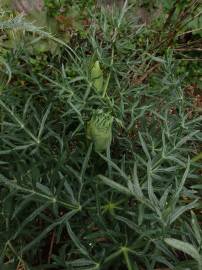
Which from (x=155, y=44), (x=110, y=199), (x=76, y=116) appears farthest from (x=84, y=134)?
(x=155, y=44)

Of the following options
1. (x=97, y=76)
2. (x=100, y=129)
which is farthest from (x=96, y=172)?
(x=97, y=76)

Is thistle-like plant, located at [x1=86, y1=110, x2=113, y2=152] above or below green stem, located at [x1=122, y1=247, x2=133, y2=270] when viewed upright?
above

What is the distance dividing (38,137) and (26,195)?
0.63ft

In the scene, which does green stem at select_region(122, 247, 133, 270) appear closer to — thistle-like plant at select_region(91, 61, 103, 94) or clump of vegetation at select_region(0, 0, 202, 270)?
clump of vegetation at select_region(0, 0, 202, 270)

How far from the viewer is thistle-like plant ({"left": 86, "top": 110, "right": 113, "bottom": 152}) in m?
1.16

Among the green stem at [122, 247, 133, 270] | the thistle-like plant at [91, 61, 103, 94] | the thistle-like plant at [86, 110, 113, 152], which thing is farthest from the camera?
the thistle-like plant at [91, 61, 103, 94]

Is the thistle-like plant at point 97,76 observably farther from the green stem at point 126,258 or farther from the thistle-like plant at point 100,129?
the green stem at point 126,258

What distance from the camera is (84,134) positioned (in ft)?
4.25

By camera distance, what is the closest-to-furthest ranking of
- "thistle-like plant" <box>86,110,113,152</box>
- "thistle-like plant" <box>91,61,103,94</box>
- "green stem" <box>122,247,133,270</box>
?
"green stem" <box>122,247,133,270</box>
"thistle-like plant" <box>86,110,113,152</box>
"thistle-like plant" <box>91,61,103,94</box>

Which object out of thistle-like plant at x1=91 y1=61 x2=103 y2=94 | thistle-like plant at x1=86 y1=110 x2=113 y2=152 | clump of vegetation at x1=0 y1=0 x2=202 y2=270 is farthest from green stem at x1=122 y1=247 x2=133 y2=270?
thistle-like plant at x1=91 y1=61 x2=103 y2=94

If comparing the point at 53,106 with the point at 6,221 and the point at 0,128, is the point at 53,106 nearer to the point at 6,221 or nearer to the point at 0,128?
the point at 0,128

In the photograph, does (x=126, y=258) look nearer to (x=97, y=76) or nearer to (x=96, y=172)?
(x=96, y=172)

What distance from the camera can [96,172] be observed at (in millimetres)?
1257

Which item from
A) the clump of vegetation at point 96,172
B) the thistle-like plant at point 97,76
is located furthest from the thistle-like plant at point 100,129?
the thistle-like plant at point 97,76
